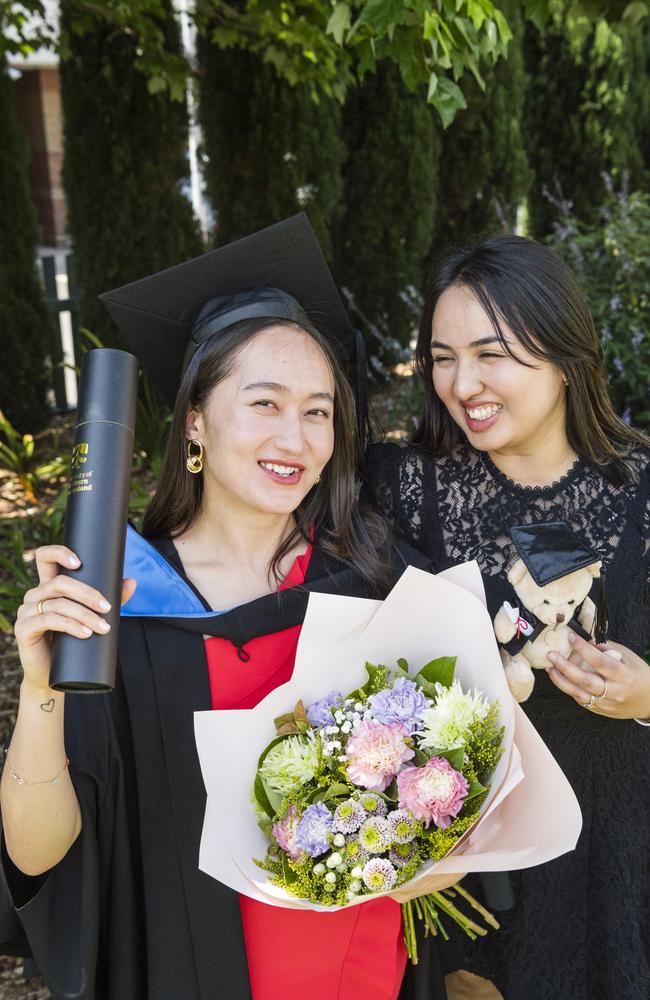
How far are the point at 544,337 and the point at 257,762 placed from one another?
1.16 m

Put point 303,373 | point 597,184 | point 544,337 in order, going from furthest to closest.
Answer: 1. point 597,184
2. point 544,337
3. point 303,373

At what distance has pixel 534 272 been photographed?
7.27 feet

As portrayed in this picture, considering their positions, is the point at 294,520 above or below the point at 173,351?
below

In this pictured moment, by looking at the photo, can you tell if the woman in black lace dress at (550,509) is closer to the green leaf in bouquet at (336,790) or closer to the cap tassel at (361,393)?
the cap tassel at (361,393)

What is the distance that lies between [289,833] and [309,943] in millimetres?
446

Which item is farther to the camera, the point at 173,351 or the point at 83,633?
the point at 173,351

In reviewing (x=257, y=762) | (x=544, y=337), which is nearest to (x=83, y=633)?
(x=257, y=762)

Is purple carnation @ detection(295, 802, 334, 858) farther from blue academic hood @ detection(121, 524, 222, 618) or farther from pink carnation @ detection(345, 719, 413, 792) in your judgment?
blue academic hood @ detection(121, 524, 222, 618)

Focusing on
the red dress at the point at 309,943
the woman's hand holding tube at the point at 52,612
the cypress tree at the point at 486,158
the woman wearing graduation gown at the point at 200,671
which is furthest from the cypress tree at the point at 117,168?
the woman's hand holding tube at the point at 52,612

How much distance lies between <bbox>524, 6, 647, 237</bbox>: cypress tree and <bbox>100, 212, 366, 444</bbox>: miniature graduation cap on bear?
8.54m

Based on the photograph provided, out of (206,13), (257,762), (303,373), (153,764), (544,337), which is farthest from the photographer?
(206,13)

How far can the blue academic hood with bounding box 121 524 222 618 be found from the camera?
1.92 meters

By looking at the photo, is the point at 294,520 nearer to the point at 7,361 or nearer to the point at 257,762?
the point at 257,762

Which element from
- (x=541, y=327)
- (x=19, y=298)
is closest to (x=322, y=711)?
(x=541, y=327)
